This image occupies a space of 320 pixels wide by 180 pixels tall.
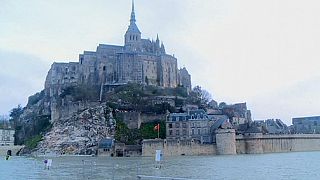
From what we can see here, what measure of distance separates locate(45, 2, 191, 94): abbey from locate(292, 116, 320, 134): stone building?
41168 mm

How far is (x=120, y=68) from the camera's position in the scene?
310ft

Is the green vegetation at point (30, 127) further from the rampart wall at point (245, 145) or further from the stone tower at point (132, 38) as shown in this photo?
the rampart wall at point (245, 145)

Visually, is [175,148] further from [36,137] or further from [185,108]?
[36,137]

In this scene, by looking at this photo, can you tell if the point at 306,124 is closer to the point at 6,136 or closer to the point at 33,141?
the point at 33,141

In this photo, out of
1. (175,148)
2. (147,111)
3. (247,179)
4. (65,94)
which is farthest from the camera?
(65,94)

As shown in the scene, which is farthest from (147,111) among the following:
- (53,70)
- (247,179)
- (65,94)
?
(247,179)

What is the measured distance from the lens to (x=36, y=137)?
85.8 meters

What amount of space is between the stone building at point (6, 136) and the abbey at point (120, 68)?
694 inches

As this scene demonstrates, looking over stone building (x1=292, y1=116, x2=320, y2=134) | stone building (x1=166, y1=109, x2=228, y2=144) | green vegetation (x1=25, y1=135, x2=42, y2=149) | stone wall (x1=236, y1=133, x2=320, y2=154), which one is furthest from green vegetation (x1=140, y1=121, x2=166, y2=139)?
stone building (x1=292, y1=116, x2=320, y2=134)

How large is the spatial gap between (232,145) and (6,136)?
202ft

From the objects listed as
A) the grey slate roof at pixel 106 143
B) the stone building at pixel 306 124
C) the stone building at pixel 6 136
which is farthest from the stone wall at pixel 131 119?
the stone building at pixel 306 124

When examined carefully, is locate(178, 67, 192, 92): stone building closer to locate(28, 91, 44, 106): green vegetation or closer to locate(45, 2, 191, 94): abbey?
locate(45, 2, 191, 94): abbey

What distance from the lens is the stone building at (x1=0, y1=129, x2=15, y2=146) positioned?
105625 millimetres

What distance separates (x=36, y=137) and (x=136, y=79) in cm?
2428
